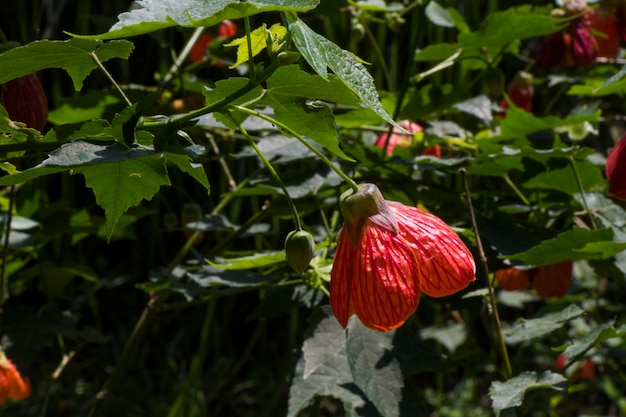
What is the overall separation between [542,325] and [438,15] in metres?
0.60

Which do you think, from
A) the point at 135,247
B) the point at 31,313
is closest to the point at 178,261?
the point at 31,313


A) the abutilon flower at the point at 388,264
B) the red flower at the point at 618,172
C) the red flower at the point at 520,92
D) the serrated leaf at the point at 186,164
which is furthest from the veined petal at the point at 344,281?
the red flower at the point at 520,92

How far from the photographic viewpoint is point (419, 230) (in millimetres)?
696

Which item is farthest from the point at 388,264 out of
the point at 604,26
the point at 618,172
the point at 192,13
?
the point at 604,26

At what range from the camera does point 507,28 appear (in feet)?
3.67

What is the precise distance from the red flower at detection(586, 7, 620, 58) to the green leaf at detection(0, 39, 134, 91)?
987 mm

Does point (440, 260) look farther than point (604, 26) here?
No

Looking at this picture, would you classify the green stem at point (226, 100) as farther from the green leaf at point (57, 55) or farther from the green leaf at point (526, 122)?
the green leaf at point (526, 122)

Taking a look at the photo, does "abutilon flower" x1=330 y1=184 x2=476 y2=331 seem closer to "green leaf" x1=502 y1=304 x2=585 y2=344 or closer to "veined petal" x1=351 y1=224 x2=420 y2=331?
"veined petal" x1=351 y1=224 x2=420 y2=331

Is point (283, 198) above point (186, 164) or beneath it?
beneath

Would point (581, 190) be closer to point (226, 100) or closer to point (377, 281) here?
point (377, 281)

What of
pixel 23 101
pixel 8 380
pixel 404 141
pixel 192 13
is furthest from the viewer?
pixel 404 141

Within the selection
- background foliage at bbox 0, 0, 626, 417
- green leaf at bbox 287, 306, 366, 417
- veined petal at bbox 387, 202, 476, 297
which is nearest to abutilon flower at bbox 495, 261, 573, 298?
background foliage at bbox 0, 0, 626, 417

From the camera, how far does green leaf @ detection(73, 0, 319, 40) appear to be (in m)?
0.50
